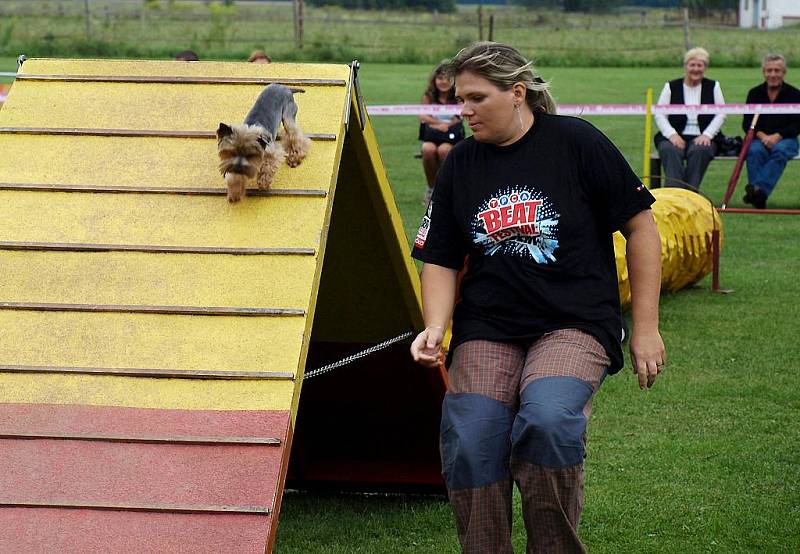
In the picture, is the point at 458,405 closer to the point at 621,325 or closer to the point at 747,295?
the point at 621,325

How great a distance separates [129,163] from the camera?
3.75 metres

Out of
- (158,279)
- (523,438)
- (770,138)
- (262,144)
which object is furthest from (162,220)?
(770,138)

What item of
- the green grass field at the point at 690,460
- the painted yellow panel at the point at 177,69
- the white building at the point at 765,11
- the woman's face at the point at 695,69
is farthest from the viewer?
the white building at the point at 765,11

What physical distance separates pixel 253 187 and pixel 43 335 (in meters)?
0.75

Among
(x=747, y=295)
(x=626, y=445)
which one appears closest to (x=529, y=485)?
(x=626, y=445)

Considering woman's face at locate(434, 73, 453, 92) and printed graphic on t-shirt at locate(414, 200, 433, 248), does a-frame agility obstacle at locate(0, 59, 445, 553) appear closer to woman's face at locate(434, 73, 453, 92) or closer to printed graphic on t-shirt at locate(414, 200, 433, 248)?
printed graphic on t-shirt at locate(414, 200, 433, 248)

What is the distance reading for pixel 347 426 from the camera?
4781mm

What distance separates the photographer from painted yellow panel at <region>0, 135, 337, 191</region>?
11.9 ft

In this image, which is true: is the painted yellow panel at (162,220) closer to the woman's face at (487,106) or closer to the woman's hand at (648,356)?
the woman's face at (487,106)

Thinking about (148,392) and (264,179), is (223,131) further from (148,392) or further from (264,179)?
(148,392)

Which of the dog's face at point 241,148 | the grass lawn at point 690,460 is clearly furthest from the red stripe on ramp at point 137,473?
the grass lawn at point 690,460

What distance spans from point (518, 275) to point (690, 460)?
1954mm

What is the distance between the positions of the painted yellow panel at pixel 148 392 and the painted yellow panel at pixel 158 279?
26 cm

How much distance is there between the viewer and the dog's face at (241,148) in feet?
11.3
